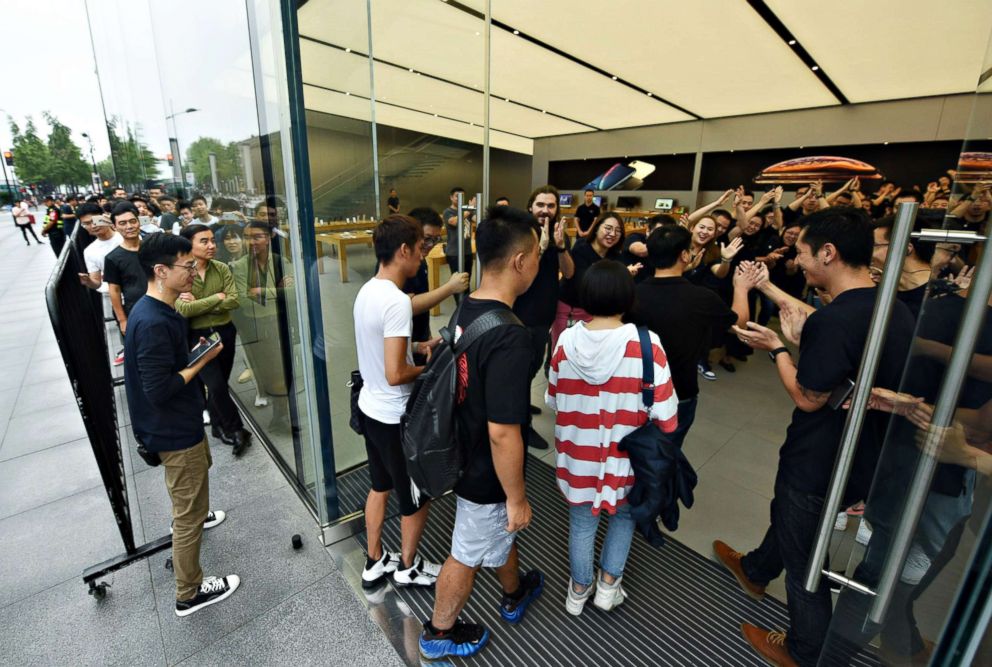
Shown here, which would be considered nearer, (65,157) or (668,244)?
A: (668,244)

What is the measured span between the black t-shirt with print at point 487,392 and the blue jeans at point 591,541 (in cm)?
48

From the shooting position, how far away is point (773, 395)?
4121mm

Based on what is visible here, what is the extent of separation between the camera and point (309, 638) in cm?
175

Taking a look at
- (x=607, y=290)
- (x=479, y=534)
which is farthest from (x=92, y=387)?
(x=607, y=290)

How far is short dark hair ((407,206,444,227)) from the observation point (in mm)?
2582

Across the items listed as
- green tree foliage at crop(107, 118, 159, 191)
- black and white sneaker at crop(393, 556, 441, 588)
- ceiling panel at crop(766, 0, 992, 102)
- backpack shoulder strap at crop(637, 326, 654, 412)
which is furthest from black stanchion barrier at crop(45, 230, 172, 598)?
ceiling panel at crop(766, 0, 992, 102)

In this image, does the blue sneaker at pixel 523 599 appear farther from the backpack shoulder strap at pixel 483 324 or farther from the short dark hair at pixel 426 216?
the short dark hair at pixel 426 216

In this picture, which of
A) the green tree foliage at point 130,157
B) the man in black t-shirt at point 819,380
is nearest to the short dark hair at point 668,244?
the man in black t-shirt at point 819,380

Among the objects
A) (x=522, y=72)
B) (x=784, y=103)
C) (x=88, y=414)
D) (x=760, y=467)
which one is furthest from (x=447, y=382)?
(x=784, y=103)

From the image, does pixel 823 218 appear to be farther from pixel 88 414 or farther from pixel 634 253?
pixel 88 414

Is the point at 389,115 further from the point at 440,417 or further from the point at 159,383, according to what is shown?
the point at 440,417

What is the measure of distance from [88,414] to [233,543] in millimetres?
960

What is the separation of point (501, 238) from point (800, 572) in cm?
154

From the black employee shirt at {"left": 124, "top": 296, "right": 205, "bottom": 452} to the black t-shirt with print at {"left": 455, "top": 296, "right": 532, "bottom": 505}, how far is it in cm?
113
